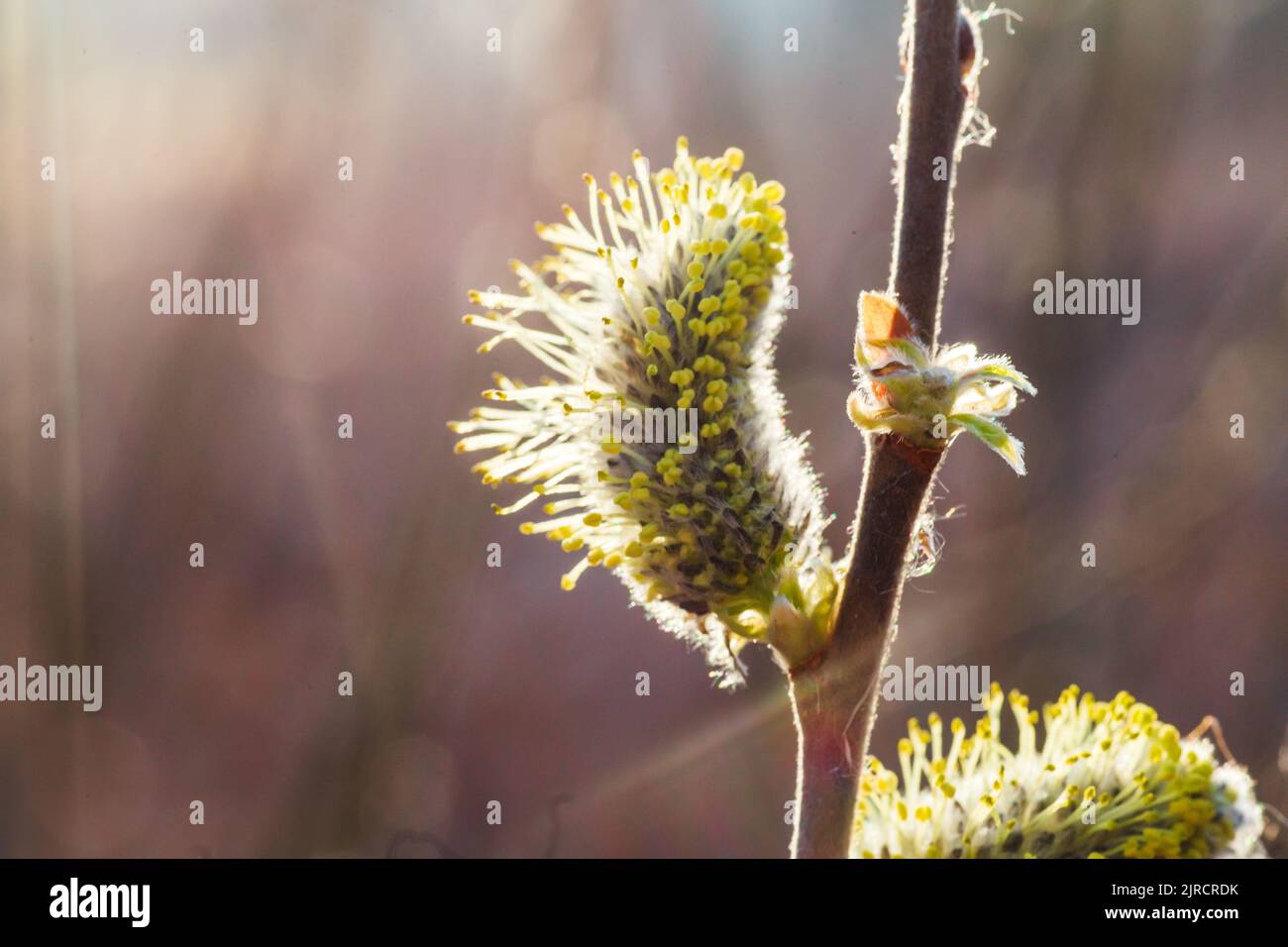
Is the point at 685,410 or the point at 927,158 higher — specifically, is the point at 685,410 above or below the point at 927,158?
below

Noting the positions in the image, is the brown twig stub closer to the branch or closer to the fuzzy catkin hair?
the branch

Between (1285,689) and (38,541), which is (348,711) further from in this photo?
(1285,689)

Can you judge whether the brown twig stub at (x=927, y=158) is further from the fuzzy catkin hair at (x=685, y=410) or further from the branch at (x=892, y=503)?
the fuzzy catkin hair at (x=685, y=410)

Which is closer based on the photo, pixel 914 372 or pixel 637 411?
pixel 914 372

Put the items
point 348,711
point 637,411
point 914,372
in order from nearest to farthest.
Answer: point 914,372
point 637,411
point 348,711

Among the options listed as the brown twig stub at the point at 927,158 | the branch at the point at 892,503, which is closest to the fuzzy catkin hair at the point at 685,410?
the branch at the point at 892,503

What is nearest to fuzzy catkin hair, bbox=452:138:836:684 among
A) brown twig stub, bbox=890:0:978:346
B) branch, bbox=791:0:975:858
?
branch, bbox=791:0:975:858

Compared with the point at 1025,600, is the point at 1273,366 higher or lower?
higher

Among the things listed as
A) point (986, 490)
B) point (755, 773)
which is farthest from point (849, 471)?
point (755, 773)
